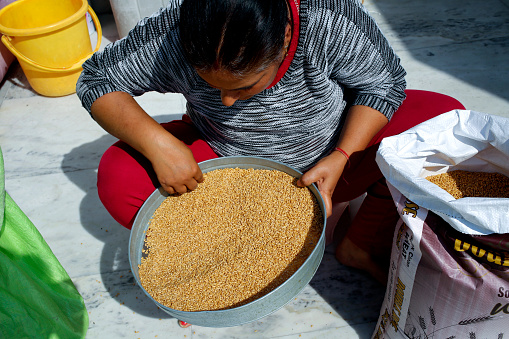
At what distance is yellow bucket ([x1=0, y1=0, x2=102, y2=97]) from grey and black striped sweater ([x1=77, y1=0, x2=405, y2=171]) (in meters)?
1.39

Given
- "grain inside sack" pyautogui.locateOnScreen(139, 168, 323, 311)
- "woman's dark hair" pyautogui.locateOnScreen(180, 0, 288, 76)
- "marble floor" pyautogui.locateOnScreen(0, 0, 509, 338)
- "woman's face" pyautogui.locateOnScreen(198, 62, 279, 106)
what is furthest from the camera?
"marble floor" pyautogui.locateOnScreen(0, 0, 509, 338)

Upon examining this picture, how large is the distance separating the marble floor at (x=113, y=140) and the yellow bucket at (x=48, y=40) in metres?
0.14

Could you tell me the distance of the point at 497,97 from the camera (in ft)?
8.25

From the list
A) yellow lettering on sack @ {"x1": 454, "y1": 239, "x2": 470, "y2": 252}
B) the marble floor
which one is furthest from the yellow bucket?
yellow lettering on sack @ {"x1": 454, "y1": 239, "x2": 470, "y2": 252}

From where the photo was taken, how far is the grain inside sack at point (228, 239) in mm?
1203

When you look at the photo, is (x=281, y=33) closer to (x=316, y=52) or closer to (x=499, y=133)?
(x=316, y=52)

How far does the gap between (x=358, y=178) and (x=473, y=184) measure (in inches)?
14.5

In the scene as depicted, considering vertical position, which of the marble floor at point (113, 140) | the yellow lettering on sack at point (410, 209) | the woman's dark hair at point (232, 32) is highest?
the woman's dark hair at point (232, 32)

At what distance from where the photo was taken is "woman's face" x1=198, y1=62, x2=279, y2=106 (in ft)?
3.58

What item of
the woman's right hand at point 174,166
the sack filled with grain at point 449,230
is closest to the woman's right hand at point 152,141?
the woman's right hand at point 174,166

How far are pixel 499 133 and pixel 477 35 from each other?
2.21 m

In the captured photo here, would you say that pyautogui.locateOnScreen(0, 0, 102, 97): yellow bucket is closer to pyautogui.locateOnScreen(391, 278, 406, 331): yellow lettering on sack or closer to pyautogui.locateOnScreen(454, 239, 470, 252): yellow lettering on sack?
pyautogui.locateOnScreen(391, 278, 406, 331): yellow lettering on sack

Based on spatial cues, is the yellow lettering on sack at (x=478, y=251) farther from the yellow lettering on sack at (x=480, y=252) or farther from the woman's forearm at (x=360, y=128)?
the woman's forearm at (x=360, y=128)

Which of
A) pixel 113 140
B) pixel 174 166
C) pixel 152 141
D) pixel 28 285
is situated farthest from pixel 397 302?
pixel 113 140
